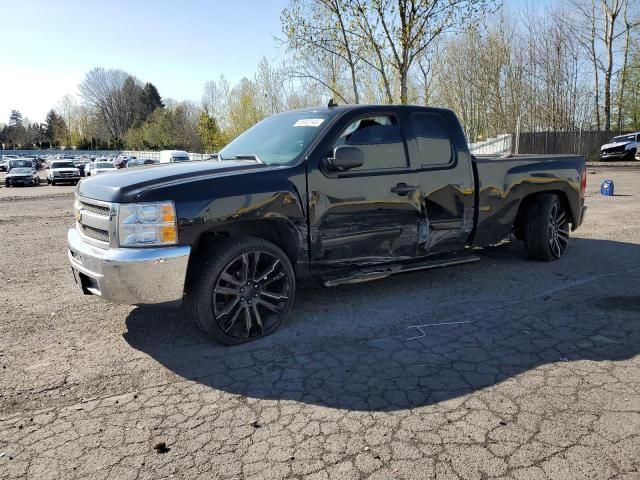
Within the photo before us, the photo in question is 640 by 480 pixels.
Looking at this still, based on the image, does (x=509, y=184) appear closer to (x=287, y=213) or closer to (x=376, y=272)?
(x=376, y=272)

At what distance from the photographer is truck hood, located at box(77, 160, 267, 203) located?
3.71 metres

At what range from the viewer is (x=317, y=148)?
Answer: 4.43 meters

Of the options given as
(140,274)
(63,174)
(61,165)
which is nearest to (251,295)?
(140,274)

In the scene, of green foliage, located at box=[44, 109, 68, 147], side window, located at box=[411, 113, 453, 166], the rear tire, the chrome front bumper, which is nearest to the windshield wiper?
the chrome front bumper

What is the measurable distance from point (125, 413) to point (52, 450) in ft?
1.44

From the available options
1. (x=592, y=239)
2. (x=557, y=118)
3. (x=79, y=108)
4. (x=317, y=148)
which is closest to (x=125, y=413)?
(x=317, y=148)

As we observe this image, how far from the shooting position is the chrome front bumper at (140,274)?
3.62 metres

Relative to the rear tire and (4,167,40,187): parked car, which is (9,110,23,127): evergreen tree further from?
the rear tire

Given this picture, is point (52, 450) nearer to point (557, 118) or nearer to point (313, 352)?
point (313, 352)

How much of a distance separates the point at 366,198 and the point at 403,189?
45 centimetres

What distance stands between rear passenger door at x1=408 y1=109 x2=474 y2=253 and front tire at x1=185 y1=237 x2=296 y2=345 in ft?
5.51

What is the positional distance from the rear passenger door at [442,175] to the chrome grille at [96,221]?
2.82m

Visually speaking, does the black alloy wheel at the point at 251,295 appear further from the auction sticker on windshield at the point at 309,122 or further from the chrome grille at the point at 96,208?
the auction sticker on windshield at the point at 309,122

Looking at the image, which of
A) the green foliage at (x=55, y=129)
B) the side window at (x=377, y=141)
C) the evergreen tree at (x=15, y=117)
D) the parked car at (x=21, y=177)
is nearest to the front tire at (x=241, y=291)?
the side window at (x=377, y=141)
